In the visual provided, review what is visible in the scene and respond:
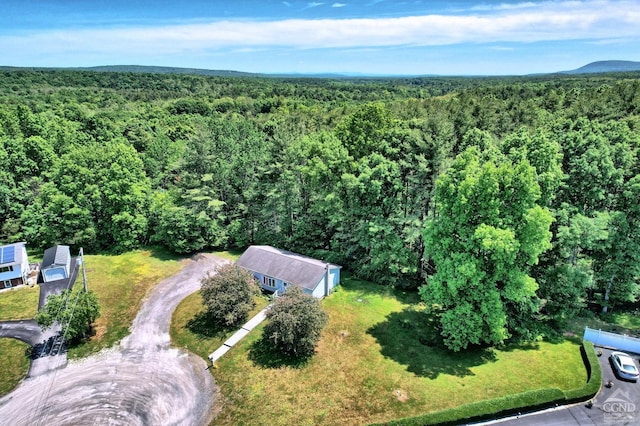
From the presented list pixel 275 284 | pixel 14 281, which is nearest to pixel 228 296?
pixel 275 284

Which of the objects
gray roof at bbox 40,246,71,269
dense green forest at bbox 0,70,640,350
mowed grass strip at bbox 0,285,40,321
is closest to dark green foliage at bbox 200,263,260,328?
dense green forest at bbox 0,70,640,350

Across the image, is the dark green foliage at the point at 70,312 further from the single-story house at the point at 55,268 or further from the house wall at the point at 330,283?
the house wall at the point at 330,283

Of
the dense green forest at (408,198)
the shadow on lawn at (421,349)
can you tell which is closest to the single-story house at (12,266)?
the dense green forest at (408,198)

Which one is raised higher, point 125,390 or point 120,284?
point 120,284

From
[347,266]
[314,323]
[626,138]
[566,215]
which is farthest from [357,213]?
[626,138]

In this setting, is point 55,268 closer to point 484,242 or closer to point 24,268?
point 24,268

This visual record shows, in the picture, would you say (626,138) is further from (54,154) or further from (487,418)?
(54,154)

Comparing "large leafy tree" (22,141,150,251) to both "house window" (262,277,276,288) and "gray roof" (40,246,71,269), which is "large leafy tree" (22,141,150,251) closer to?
"gray roof" (40,246,71,269)
